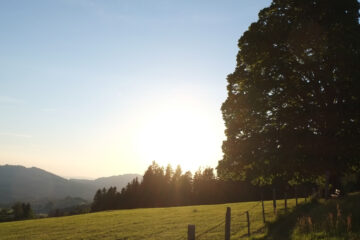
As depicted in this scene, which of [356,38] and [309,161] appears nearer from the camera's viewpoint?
[356,38]

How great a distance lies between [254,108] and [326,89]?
5.70m

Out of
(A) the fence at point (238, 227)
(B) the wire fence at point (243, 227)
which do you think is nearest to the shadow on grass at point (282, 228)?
(B) the wire fence at point (243, 227)

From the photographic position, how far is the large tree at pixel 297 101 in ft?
62.7

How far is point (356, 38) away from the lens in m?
17.4

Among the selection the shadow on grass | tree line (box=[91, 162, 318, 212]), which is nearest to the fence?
the shadow on grass

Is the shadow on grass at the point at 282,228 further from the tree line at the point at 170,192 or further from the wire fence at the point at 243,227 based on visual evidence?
the tree line at the point at 170,192

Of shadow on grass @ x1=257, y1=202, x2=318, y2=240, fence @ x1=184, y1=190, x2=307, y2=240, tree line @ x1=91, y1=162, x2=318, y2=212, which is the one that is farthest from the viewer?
tree line @ x1=91, y1=162, x2=318, y2=212

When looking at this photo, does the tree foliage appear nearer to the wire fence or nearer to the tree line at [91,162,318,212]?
the tree line at [91,162,318,212]

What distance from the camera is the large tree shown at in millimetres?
19109

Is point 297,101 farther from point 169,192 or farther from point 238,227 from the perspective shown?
point 169,192

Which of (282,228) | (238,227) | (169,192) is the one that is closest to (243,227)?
(238,227)

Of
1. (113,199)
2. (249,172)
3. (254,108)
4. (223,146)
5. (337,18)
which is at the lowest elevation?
(113,199)

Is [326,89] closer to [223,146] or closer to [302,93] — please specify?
[302,93]

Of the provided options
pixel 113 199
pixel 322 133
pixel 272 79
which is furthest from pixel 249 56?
pixel 113 199
